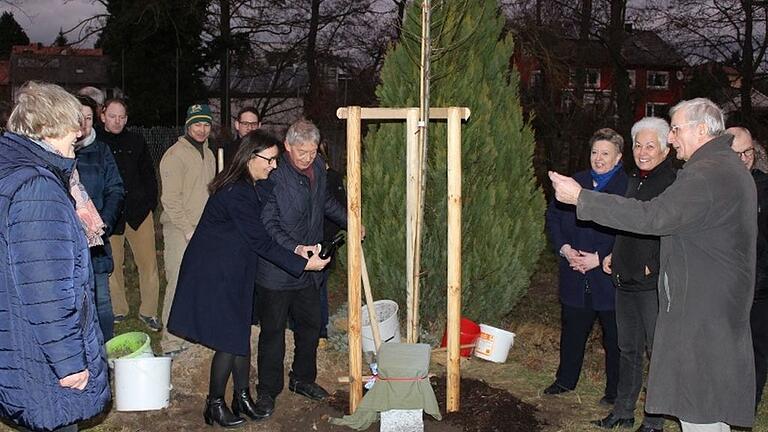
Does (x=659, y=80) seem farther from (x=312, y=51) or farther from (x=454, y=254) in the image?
(x=454, y=254)

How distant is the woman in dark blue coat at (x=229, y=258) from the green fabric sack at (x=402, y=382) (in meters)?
0.79

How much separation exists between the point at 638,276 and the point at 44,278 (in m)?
3.38

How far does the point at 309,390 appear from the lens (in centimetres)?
577

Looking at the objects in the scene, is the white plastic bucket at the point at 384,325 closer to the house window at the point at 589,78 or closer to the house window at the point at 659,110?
the house window at the point at 659,110

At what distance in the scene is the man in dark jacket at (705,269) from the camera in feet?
12.0

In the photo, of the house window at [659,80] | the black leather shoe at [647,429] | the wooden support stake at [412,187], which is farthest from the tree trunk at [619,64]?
the house window at [659,80]

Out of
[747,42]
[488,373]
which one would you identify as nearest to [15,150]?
[488,373]

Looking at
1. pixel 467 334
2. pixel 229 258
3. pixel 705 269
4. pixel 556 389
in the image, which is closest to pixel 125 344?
pixel 229 258

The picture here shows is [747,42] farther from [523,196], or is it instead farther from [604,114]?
[523,196]

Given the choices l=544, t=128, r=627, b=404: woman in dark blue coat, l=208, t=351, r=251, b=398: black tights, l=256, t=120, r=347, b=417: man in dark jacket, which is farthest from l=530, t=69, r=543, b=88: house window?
l=208, t=351, r=251, b=398: black tights

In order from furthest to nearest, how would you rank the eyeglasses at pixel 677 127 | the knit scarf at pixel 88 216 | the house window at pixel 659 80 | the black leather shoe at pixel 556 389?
the house window at pixel 659 80, the black leather shoe at pixel 556 389, the knit scarf at pixel 88 216, the eyeglasses at pixel 677 127

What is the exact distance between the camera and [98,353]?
3.41 m

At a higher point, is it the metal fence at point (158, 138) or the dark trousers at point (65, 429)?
the metal fence at point (158, 138)

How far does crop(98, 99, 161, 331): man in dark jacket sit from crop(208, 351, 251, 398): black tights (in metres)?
2.54
